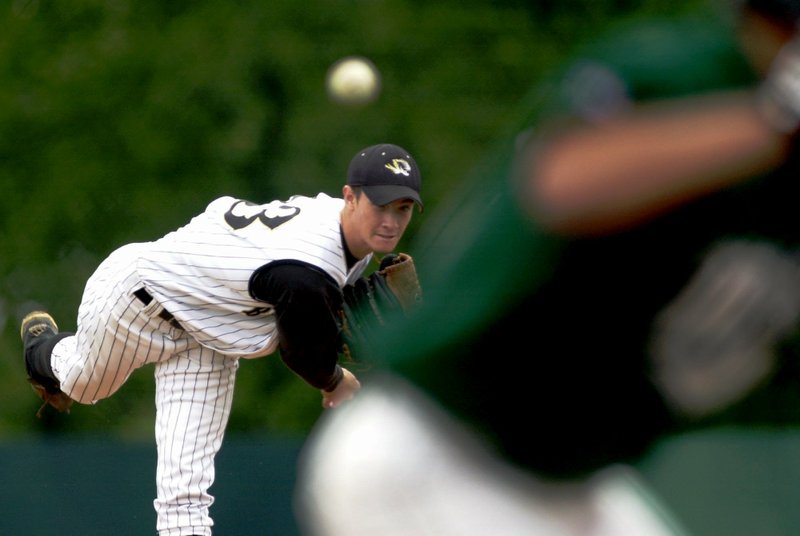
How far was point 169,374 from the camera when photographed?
4699 mm

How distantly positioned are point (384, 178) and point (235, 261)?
542 mm

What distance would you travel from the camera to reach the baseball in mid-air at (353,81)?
34.8 ft

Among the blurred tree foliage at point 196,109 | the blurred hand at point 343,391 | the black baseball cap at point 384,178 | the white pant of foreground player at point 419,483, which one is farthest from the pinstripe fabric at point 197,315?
the blurred tree foliage at point 196,109

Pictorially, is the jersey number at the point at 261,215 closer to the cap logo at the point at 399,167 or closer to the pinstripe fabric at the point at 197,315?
the pinstripe fabric at the point at 197,315

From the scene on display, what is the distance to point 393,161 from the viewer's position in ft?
14.7

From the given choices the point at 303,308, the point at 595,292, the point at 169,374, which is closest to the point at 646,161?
the point at 595,292

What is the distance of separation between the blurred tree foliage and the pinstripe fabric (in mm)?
5920

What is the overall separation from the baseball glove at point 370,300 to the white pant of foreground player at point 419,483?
95.8 inches

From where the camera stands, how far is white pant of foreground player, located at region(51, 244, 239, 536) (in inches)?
179

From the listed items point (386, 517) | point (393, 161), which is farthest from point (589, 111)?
point (393, 161)

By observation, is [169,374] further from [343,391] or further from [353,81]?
[353,81]

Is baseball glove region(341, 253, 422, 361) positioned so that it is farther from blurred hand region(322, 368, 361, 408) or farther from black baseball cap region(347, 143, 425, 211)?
black baseball cap region(347, 143, 425, 211)

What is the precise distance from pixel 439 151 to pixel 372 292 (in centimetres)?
614

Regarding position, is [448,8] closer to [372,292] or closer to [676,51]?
[372,292]
